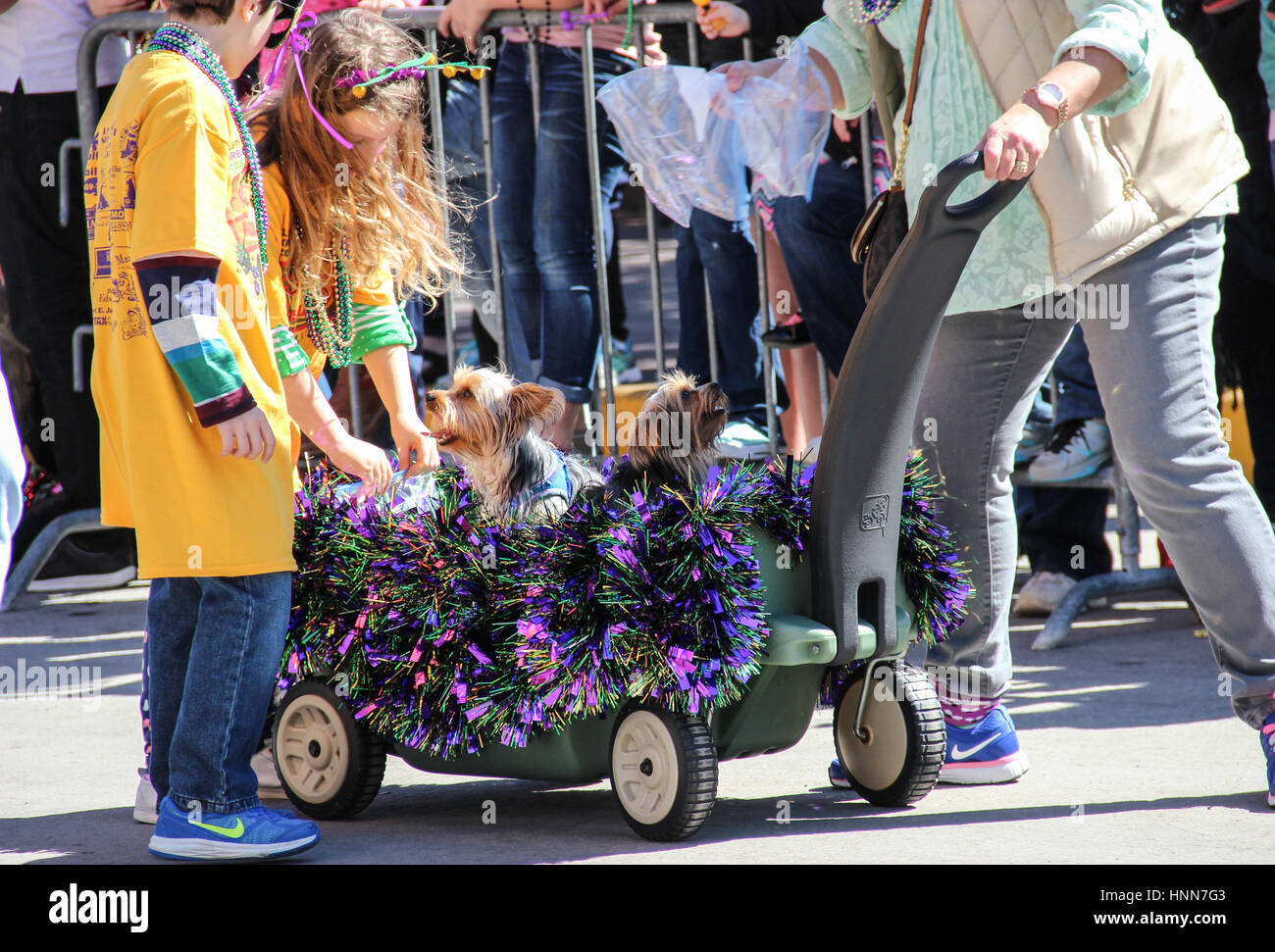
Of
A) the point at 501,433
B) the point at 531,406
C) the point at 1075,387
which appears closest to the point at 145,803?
the point at 501,433

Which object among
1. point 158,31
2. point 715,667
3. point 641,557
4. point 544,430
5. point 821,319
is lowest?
point 715,667

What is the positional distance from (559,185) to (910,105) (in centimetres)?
228

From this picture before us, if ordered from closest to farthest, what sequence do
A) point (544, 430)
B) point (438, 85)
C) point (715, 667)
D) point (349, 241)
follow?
point (715, 667)
point (349, 241)
point (544, 430)
point (438, 85)

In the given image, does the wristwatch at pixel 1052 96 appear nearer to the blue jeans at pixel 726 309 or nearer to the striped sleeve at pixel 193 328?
the striped sleeve at pixel 193 328

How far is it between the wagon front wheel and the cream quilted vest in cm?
126

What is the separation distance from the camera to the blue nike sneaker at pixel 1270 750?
324 cm

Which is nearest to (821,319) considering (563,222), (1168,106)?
(563,222)

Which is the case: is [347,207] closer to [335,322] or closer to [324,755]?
[335,322]

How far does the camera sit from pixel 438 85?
5969mm

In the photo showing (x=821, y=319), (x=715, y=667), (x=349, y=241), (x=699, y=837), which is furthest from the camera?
(x=821, y=319)

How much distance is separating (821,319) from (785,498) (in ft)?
7.23

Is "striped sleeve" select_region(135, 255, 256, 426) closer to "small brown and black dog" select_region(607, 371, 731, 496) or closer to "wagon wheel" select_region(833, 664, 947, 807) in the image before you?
"small brown and black dog" select_region(607, 371, 731, 496)

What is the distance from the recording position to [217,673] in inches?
121

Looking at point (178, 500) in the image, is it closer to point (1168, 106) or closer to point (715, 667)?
point (715, 667)
